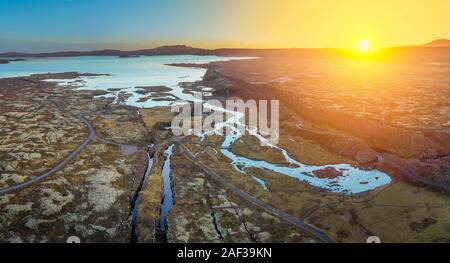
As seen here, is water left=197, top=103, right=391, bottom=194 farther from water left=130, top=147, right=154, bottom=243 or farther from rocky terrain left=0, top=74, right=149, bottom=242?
rocky terrain left=0, top=74, right=149, bottom=242

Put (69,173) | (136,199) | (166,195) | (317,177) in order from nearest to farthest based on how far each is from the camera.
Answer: (136,199)
(166,195)
(69,173)
(317,177)

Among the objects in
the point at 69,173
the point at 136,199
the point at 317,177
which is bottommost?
the point at 136,199

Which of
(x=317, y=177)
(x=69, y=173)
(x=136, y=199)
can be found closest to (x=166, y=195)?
(x=136, y=199)

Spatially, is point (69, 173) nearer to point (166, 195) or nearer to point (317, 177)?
point (166, 195)

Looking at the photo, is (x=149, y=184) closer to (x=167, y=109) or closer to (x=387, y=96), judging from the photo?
(x=167, y=109)

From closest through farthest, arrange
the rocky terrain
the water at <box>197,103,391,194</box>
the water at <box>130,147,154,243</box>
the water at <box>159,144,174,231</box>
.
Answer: the water at <box>130,147,154,243</box>, the rocky terrain, the water at <box>159,144,174,231</box>, the water at <box>197,103,391,194</box>

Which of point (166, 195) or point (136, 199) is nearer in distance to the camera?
point (136, 199)

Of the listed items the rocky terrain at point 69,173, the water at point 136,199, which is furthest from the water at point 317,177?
the rocky terrain at point 69,173

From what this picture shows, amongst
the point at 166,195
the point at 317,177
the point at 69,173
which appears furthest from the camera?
the point at 317,177

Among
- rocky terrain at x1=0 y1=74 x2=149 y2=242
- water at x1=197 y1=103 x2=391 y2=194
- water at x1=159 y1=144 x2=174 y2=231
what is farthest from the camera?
water at x1=197 y1=103 x2=391 y2=194

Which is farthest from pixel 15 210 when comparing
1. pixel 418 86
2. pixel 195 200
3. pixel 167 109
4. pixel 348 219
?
pixel 418 86

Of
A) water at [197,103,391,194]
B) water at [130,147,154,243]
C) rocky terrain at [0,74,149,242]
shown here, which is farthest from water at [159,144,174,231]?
water at [197,103,391,194]
